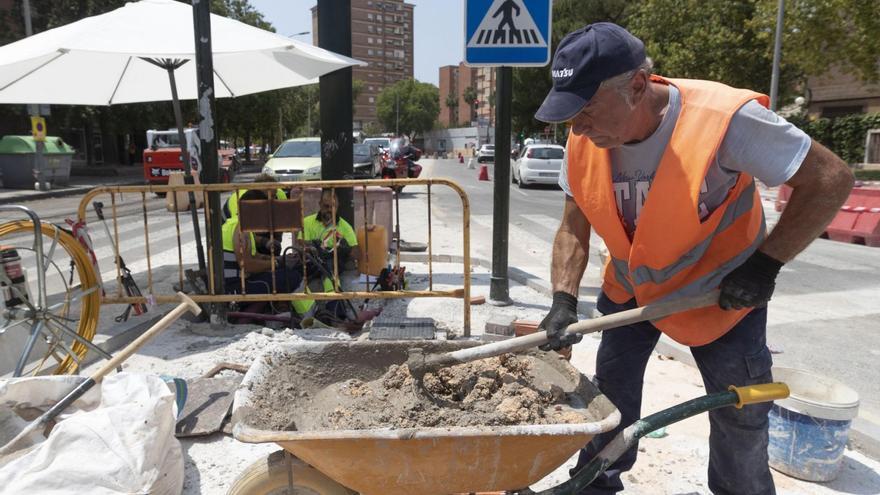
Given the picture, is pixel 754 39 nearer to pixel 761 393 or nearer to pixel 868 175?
pixel 868 175

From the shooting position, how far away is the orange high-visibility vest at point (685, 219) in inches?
78.4

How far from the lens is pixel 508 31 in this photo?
17.0 feet

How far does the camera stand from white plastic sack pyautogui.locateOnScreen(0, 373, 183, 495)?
6.93ft

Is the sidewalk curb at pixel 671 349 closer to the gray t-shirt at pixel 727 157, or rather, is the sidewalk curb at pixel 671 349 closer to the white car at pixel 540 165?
the gray t-shirt at pixel 727 157

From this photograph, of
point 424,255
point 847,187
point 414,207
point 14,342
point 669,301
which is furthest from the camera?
point 414,207

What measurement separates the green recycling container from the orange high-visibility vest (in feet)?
66.5

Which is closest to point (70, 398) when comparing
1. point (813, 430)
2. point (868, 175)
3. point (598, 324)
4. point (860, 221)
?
point (598, 324)

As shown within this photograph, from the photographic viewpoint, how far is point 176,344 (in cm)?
486

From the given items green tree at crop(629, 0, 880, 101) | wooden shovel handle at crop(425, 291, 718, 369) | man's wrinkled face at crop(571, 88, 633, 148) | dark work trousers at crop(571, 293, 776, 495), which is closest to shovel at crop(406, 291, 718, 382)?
wooden shovel handle at crop(425, 291, 718, 369)

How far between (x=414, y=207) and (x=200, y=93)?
32.5 feet

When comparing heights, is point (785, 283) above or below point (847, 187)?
below

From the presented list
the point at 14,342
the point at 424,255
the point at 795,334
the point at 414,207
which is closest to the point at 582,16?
the point at 414,207

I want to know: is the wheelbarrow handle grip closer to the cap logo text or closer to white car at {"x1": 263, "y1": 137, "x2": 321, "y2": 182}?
the cap logo text

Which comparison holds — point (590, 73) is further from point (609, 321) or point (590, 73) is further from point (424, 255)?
point (424, 255)
